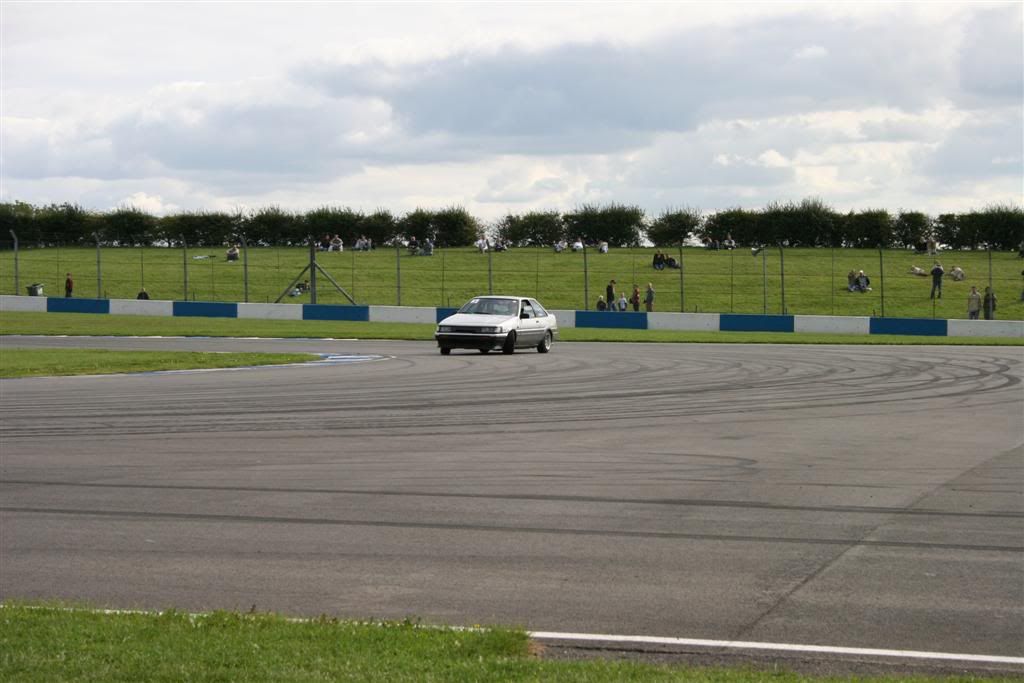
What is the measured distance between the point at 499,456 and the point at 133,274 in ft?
154

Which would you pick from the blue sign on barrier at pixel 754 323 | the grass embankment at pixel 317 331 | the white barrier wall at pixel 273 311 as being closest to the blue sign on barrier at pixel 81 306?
the grass embankment at pixel 317 331

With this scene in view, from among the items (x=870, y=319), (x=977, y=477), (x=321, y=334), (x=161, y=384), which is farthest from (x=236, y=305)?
(x=977, y=477)

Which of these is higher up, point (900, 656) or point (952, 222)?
point (952, 222)

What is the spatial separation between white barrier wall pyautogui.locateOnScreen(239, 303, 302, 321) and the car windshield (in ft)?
60.9

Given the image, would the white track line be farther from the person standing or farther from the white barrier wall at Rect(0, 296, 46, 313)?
the white barrier wall at Rect(0, 296, 46, 313)

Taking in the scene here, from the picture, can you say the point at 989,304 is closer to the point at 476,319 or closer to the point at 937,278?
the point at 937,278

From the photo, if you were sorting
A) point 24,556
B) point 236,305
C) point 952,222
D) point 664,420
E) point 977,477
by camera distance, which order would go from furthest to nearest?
point 952,222
point 236,305
point 664,420
point 977,477
point 24,556

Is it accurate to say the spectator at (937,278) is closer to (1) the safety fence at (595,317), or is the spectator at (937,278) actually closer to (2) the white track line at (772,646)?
(1) the safety fence at (595,317)

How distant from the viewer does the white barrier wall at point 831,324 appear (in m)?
41.0

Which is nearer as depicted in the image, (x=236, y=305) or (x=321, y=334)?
(x=321, y=334)

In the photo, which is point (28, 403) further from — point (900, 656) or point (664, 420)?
point (900, 656)

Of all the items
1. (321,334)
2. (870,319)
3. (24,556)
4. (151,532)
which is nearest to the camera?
(24,556)

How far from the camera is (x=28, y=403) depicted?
15.6 metres

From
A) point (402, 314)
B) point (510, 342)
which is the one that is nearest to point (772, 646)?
point (510, 342)
